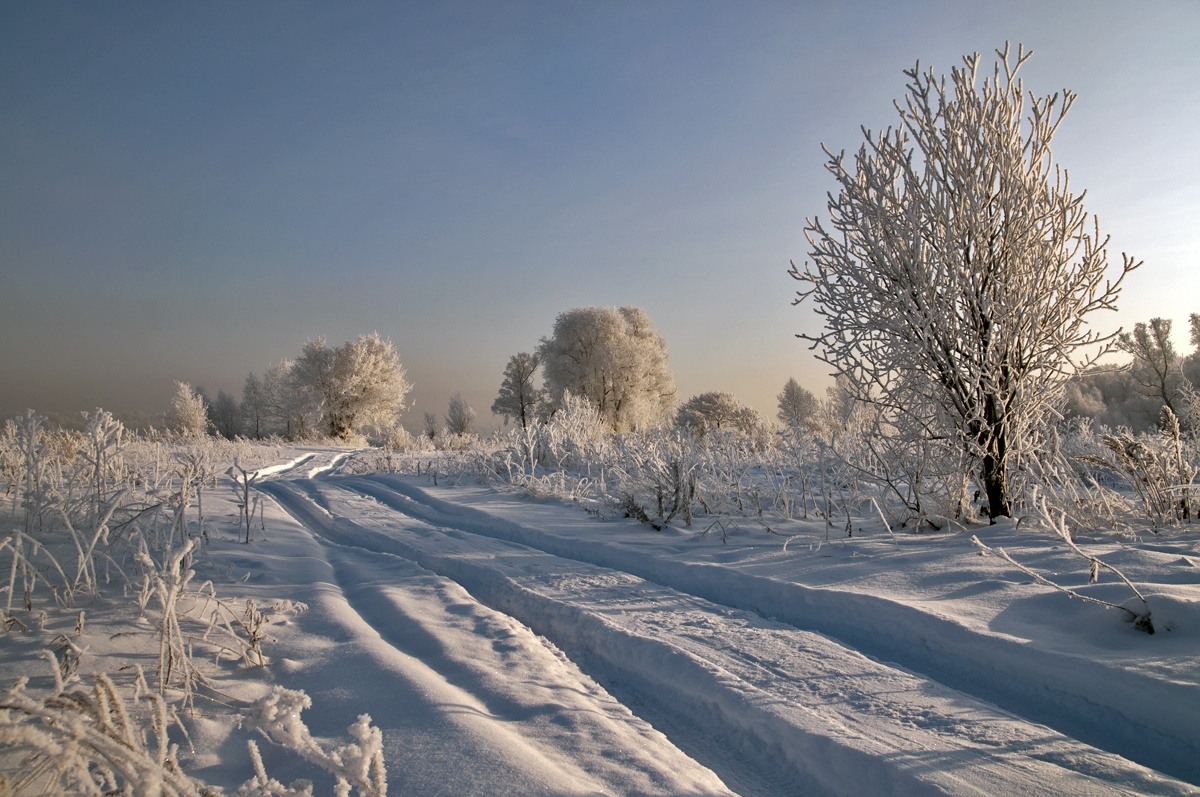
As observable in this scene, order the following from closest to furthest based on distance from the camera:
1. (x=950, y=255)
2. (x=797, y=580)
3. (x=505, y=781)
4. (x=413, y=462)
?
(x=505, y=781), (x=797, y=580), (x=950, y=255), (x=413, y=462)

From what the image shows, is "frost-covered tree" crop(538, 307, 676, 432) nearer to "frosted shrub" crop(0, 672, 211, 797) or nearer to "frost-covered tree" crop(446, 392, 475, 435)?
"frost-covered tree" crop(446, 392, 475, 435)

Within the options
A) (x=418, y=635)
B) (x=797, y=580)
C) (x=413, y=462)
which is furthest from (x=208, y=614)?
(x=413, y=462)

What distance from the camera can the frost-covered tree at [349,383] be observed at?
32.1m

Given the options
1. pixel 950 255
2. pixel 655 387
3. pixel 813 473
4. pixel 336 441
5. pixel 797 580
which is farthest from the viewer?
pixel 655 387

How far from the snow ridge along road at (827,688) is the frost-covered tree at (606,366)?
25288mm

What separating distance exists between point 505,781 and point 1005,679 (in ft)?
7.95

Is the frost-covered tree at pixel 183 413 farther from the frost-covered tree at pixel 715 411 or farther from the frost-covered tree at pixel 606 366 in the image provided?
the frost-covered tree at pixel 715 411

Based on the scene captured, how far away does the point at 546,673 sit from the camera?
2.79 metres

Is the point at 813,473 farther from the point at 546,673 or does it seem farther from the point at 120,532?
the point at 120,532

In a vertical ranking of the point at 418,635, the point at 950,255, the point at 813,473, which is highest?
the point at 950,255

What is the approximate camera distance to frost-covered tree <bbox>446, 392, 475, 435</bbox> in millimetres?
44781

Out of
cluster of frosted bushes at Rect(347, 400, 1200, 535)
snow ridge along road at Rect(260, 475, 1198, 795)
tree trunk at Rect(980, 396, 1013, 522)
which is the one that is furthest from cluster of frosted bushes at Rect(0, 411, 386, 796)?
tree trunk at Rect(980, 396, 1013, 522)

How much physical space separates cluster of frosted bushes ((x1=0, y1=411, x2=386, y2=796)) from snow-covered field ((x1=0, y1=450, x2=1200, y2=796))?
0.08m

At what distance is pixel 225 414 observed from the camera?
1893 inches
